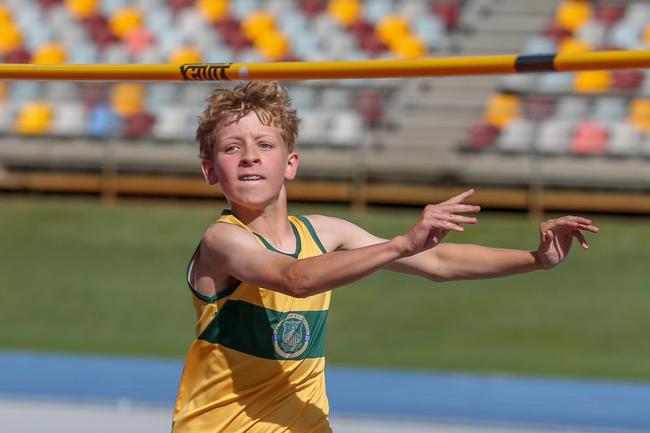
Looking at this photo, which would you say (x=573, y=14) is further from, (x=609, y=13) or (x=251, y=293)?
(x=251, y=293)

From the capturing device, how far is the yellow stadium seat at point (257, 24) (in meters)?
16.4

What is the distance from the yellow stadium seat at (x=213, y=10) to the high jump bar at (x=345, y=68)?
1237 centimetres

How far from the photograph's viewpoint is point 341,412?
28.0ft

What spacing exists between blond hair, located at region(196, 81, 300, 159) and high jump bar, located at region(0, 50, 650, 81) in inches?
10.4

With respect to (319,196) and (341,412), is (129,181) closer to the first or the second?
(319,196)

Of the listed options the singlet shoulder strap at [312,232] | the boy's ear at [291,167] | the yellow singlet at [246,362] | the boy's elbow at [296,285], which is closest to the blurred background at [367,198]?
the singlet shoulder strap at [312,232]

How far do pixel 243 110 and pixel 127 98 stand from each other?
37.6 ft

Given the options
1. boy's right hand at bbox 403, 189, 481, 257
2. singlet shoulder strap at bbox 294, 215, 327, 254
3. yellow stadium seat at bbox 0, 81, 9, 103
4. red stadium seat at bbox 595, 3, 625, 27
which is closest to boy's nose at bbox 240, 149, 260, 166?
singlet shoulder strap at bbox 294, 215, 327, 254

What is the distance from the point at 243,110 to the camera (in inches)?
154

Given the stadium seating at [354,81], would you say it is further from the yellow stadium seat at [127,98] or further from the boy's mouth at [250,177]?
the boy's mouth at [250,177]

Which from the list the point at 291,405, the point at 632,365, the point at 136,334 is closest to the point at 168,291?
the point at 136,334

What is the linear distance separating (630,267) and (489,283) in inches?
60.5

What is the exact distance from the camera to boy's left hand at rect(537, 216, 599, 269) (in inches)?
154

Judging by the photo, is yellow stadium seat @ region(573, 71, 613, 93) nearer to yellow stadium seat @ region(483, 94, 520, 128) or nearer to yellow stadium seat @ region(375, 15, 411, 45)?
yellow stadium seat @ region(483, 94, 520, 128)
